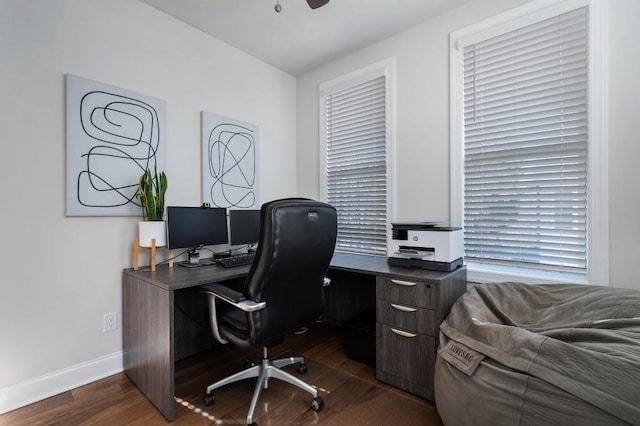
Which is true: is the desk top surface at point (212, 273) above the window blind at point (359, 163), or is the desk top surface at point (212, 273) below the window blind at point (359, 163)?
below

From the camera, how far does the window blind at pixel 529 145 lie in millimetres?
1905

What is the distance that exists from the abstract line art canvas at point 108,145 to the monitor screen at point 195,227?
30 cm

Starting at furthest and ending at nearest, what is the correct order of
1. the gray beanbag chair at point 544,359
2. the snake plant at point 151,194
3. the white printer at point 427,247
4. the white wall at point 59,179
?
the snake plant at point 151,194
the white printer at point 427,247
the white wall at point 59,179
the gray beanbag chair at point 544,359

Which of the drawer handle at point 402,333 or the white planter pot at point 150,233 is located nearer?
the drawer handle at point 402,333

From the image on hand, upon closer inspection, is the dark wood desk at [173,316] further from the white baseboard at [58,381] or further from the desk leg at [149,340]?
the white baseboard at [58,381]

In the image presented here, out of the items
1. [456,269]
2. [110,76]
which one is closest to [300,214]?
[456,269]

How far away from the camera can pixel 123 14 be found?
2.18 m

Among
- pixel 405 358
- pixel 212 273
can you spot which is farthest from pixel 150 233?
pixel 405 358

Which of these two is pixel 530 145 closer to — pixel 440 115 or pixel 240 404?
pixel 440 115

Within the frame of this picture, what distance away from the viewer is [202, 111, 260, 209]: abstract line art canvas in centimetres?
267

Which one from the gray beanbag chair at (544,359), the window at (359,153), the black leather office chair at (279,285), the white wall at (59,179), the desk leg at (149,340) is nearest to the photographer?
the gray beanbag chair at (544,359)

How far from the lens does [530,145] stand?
207cm

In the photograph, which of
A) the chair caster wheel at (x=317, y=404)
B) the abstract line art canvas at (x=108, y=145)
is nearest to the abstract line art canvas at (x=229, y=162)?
the abstract line art canvas at (x=108, y=145)

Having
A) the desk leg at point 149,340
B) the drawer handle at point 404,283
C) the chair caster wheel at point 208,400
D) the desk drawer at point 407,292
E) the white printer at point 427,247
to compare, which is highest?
the white printer at point 427,247
